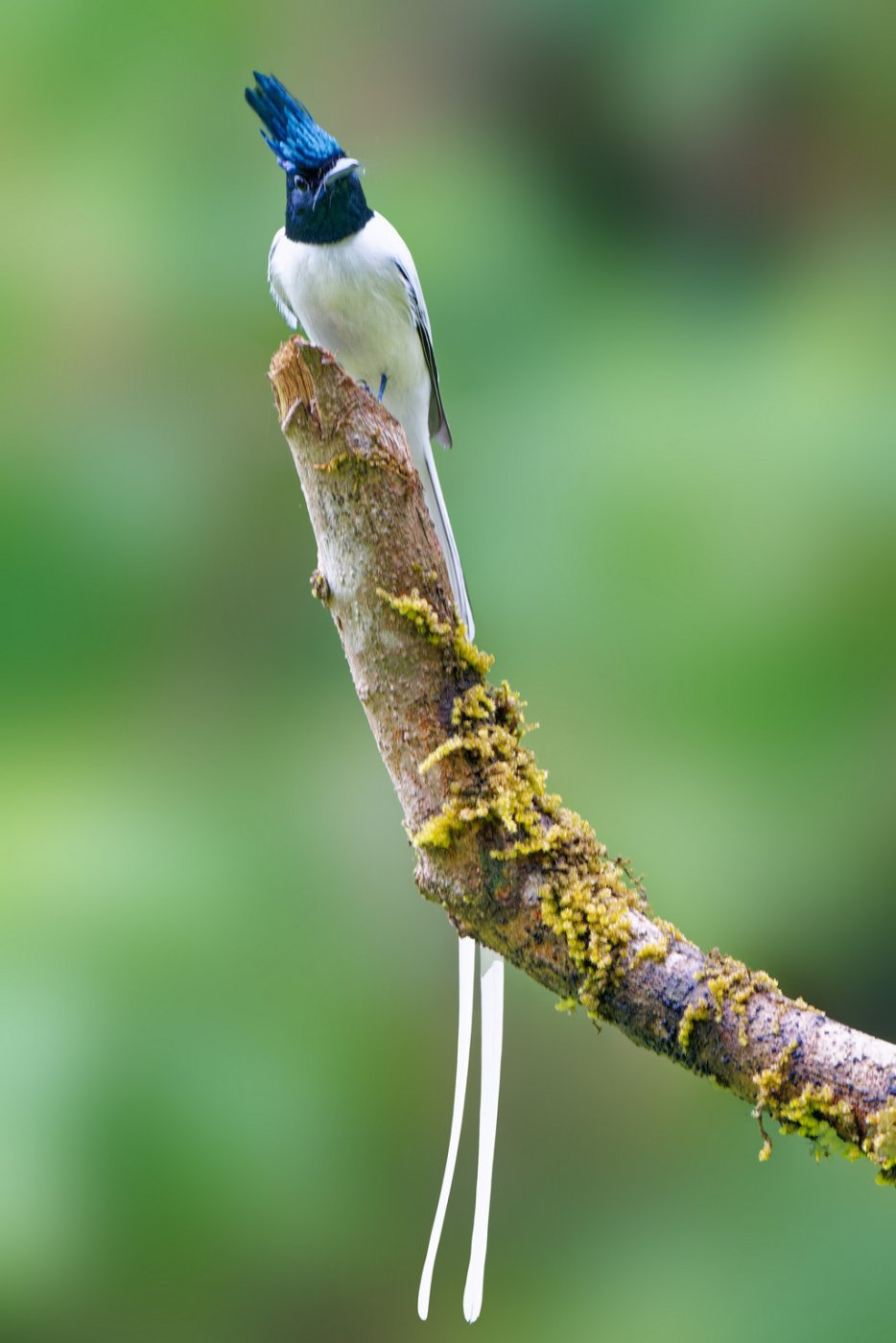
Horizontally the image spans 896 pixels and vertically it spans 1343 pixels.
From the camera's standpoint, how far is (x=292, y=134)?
77.2 inches

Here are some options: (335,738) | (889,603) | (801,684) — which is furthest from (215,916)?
(889,603)

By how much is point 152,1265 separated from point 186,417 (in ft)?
6.53

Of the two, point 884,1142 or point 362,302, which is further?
point 362,302

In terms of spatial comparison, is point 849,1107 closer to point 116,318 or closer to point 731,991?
point 731,991

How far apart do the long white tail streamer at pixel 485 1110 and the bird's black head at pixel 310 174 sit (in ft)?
3.79

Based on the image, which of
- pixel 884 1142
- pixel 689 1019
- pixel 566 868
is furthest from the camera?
pixel 566 868

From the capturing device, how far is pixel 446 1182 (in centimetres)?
149

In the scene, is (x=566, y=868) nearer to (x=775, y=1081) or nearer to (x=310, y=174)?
(x=775, y=1081)

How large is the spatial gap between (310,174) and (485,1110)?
1.41 m

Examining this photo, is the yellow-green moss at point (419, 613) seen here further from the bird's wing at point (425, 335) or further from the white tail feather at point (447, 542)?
the bird's wing at point (425, 335)

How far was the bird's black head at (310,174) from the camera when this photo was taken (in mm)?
1942

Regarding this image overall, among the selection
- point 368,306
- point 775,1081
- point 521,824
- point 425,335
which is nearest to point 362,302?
point 368,306

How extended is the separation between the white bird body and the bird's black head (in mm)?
22

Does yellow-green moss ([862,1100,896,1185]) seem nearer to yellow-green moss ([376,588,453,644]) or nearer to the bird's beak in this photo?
yellow-green moss ([376,588,453,644])
